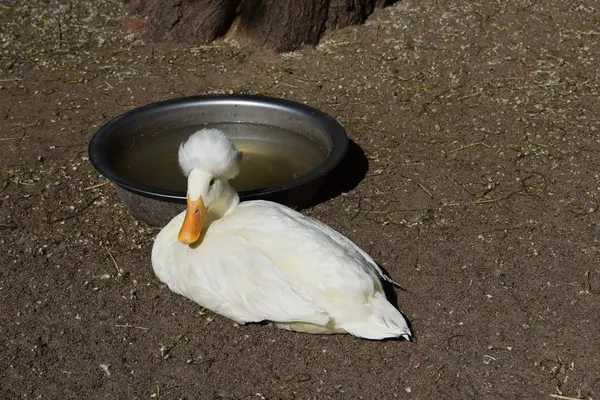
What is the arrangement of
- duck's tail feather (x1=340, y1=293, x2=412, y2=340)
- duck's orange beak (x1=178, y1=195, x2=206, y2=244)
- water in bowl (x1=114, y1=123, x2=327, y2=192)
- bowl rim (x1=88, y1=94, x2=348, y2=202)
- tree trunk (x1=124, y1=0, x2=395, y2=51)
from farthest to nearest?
tree trunk (x1=124, y1=0, x2=395, y2=51)
water in bowl (x1=114, y1=123, x2=327, y2=192)
bowl rim (x1=88, y1=94, x2=348, y2=202)
duck's orange beak (x1=178, y1=195, x2=206, y2=244)
duck's tail feather (x1=340, y1=293, x2=412, y2=340)

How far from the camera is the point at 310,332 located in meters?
3.49

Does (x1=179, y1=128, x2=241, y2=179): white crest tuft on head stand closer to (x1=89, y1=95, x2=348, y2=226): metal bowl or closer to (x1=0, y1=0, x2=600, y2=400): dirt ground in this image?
(x1=89, y1=95, x2=348, y2=226): metal bowl

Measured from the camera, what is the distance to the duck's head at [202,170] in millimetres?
3531

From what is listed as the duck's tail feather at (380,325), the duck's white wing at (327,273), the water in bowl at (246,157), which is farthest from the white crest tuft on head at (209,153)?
the duck's tail feather at (380,325)

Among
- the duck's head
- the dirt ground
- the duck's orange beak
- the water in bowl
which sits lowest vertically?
the dirt ground

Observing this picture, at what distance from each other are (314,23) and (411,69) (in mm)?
828

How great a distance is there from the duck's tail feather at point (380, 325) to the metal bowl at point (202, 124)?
82 centimetres

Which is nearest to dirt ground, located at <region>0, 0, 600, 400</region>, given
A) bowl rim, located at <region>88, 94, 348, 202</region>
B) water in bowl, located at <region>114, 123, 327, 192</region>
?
water in bowl, located at <region>114, 123, 327, 192</region>

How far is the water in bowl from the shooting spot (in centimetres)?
443

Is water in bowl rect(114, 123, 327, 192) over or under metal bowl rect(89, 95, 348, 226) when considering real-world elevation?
under

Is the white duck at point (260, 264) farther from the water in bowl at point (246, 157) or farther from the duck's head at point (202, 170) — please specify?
the water in bowl at point (246, 157)

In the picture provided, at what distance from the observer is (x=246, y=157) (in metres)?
4.64

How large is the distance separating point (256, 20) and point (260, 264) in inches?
121

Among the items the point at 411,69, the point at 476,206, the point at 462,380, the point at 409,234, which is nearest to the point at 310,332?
the point at 462,380
